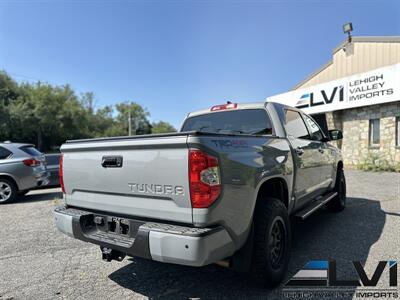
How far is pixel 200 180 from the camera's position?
6.71ft

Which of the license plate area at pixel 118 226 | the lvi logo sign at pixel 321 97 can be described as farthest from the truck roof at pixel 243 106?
the lvi logo sign at pixel 321 97

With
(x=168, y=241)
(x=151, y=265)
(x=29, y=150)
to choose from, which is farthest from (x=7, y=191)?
(x=168, y=241)

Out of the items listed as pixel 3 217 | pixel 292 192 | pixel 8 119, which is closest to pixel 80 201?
pixel 292 192

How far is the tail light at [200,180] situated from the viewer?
2.04m

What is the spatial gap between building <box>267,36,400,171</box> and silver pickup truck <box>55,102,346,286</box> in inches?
438

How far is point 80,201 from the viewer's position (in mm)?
2938

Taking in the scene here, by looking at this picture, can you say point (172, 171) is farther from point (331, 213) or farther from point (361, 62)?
point (361, 62)

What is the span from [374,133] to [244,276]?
13065mm

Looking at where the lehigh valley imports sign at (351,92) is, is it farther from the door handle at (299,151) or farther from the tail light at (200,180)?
the tail light at (200,180)

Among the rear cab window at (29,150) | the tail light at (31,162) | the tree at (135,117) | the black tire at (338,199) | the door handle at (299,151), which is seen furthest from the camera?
the tree at (135,117)

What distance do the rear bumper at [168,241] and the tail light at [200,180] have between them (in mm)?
219

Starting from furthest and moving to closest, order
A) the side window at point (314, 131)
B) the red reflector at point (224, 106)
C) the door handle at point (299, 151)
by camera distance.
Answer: the side window at point (314, 131) < the red reflector at point (224, 106) < the door handle at point (299, 151)

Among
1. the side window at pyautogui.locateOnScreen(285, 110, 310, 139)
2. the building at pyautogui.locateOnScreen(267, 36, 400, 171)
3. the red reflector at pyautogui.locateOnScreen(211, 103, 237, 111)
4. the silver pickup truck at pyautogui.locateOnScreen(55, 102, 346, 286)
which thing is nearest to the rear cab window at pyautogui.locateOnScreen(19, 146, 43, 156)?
the silver pickup truck at pyautogui.locateOnScreen(55, 102, 346, 286)

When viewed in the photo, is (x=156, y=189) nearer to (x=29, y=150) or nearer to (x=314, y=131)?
(x=314, y=131)
